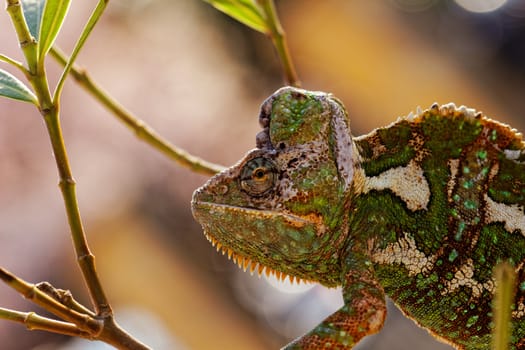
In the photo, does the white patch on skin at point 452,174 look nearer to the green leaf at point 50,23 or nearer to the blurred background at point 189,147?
the green leaf at point 50,23

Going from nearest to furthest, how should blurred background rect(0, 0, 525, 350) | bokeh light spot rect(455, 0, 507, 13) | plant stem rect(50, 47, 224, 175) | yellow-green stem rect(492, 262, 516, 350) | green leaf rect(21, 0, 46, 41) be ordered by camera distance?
yellow-green stem rect(492, 262, 516, 350) → green leaf rect(21, 0, 46, 41) → plant stem rect(50, 47, 224, 175) → bokeh light spot rect(455, 0, 507, 13) → blurred background rect(0, 0, 525, 350)

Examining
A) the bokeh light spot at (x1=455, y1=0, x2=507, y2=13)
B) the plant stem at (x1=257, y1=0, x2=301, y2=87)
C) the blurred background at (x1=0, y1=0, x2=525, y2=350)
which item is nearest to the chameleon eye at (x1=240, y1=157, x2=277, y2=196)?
the plant stem at (x1=257, y1=0, x2=301, y2=87)

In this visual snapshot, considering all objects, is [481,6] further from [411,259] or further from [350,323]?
[350,323]

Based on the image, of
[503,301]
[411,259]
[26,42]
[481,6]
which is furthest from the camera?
[481,6]

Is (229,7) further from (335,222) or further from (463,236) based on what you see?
(463,236)

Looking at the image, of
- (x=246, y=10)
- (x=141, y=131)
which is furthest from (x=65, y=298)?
(x=246, y=10)

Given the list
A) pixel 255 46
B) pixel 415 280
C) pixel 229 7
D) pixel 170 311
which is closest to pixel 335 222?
pixel 415 280

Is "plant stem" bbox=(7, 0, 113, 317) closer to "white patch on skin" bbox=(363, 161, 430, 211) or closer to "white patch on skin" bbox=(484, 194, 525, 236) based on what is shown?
"white patch on skin" bbox=(363, 161, 430, 211)
